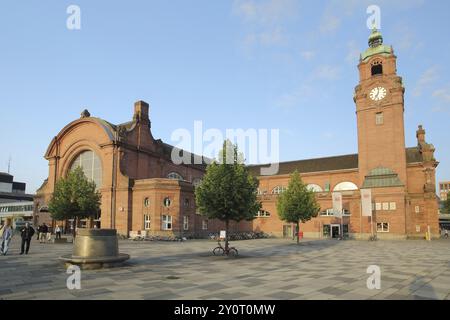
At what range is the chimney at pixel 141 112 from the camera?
49.4m

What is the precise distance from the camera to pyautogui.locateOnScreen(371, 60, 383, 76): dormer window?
55.1 m

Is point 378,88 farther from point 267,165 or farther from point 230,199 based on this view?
point 230,199

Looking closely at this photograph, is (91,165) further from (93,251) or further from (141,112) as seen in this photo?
(93,251)

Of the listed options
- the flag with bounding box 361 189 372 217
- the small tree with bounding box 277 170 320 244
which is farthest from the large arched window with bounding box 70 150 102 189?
the flag with bounding box 361 189 372 217

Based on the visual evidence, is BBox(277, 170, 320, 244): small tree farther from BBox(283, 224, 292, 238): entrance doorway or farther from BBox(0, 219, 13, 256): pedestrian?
BBox(0, 219, 13, 256): pedestrian

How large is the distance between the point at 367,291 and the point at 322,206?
47.1 m

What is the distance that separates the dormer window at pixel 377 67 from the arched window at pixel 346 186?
18763mm

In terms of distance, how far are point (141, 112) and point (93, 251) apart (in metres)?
36.3

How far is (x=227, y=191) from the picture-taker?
23.4 meters

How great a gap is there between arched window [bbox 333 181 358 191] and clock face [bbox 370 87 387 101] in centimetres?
1483

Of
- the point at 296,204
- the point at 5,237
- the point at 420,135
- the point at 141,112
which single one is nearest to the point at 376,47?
the point at 420,135

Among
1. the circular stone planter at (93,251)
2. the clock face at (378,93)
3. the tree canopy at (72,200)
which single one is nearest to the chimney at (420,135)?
the clock face at (378,93)

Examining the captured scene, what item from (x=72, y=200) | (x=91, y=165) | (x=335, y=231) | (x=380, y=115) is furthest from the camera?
(x=335, y=231)

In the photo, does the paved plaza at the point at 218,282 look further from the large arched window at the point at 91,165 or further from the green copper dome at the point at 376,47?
the green copper dome at the point at 376,47
